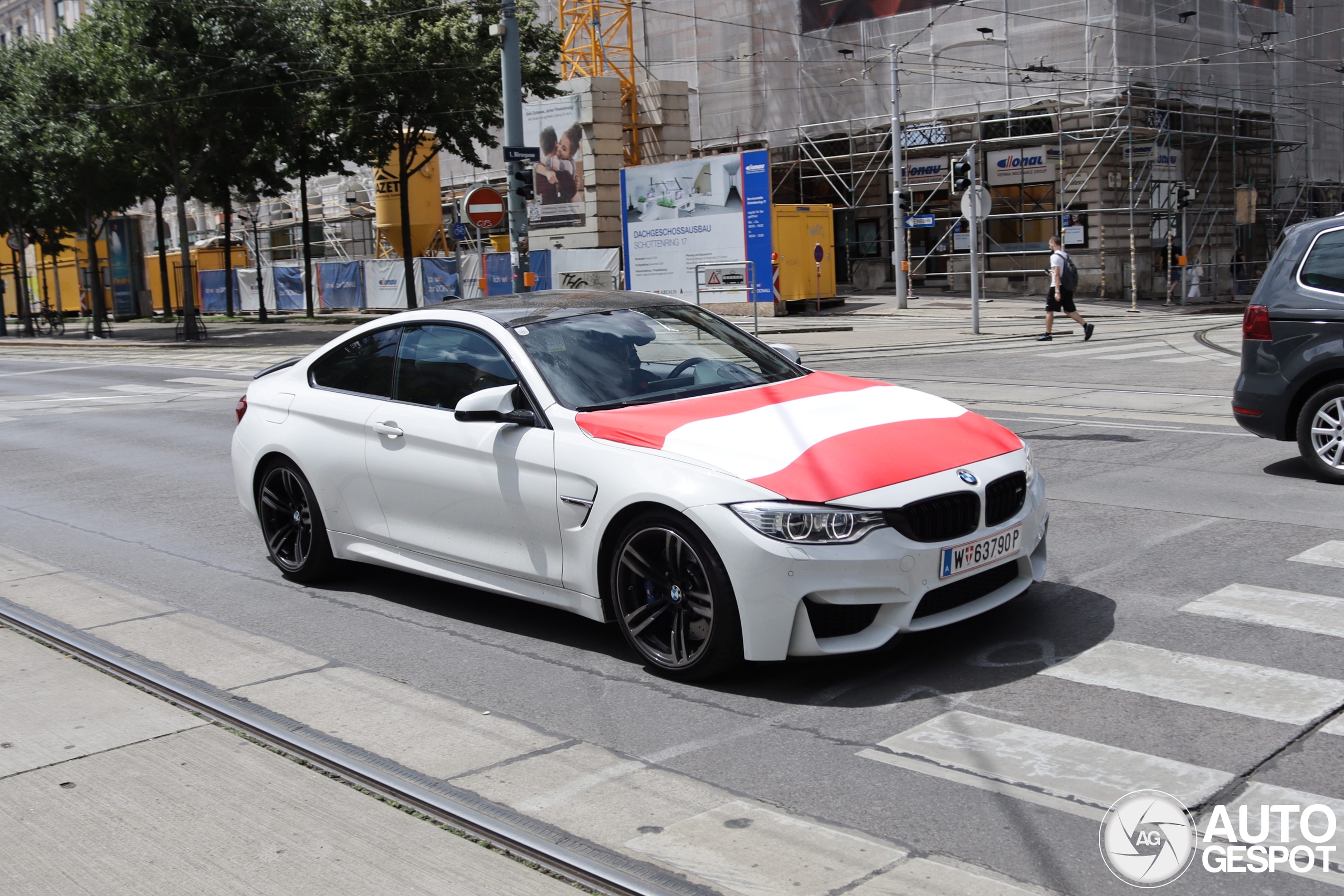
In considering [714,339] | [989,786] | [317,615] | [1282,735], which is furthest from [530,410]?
[1282,735]

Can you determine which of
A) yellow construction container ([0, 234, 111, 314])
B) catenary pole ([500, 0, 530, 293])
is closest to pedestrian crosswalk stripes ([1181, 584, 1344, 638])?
catenary pole ([500, 0, 530, 293])

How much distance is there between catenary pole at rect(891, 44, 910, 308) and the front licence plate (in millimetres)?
29063

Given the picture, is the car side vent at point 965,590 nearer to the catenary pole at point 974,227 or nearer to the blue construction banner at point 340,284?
the catenary pole at point 974,227

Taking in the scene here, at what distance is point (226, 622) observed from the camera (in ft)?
21.2

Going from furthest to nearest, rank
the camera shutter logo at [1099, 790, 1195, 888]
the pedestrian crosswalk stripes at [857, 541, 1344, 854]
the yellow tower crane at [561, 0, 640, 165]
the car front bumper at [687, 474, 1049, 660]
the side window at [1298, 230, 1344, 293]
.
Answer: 1. the yellow tower crane at [561, 0, 640, 165]
2. the side window at [1298, 230, 1344, 293]
3. the car front bumper at [687, 474, 1049, 660]
4. the pedestrian crosswalk stripes at [857, 541, 1344, 854]
5. the camera shutter logo at [1099, 790, 1195, 888]

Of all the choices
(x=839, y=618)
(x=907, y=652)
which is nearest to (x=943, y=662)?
(x=907, y=652)

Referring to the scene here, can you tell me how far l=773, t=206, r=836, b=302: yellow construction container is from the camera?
33594 mm

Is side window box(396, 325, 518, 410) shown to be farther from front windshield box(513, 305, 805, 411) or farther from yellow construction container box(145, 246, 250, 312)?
yellow construction container box(145, 246, 250, 312)

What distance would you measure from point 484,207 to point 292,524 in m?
14.6

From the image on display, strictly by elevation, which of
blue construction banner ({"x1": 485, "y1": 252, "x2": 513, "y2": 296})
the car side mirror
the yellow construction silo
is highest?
the yellow construction silo

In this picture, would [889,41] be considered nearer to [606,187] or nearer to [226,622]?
[606,187]

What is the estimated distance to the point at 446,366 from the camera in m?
6.26

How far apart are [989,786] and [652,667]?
1.67 metres

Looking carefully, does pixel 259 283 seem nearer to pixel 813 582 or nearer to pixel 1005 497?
pixel 1005 497
